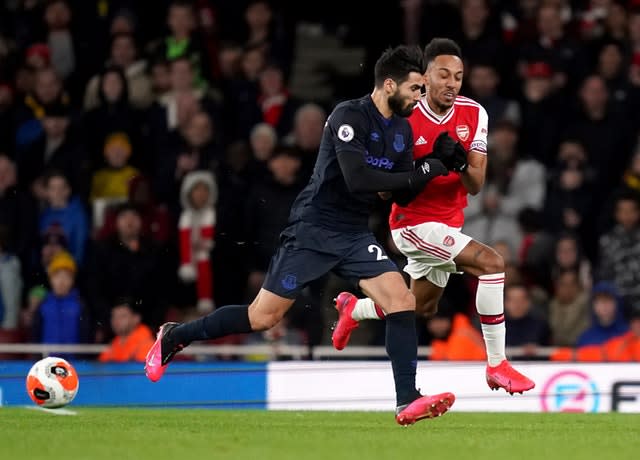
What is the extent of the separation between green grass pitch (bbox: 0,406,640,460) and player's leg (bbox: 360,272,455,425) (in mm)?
156

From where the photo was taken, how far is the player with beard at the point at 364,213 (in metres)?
8.72

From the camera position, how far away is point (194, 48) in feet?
50.9

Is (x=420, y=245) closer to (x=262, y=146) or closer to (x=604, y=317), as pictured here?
(x=604, y=317)

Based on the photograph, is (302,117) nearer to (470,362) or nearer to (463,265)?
(470,362)

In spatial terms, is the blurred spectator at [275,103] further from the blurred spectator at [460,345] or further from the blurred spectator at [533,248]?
the blurred spectator at [460,345]

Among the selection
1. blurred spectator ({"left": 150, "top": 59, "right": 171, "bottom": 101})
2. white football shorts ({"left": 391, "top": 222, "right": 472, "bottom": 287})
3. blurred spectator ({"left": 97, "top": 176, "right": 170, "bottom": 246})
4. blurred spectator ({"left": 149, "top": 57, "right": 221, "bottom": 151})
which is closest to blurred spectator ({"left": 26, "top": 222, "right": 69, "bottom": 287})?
blurred spectator ({"left": 97, "top": 176, "right": 170, "bottom": 246})

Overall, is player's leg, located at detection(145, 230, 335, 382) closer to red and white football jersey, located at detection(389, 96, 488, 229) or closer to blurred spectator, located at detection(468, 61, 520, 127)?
red and white football jersey, located at detection(389, 96, 488, 229)

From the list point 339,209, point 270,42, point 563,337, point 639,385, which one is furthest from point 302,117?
point 339,209

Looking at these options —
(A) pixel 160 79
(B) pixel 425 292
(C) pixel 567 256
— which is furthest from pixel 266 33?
(B) pixel 425 292

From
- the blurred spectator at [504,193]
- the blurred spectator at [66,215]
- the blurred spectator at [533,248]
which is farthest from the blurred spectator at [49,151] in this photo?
the blurred spectator at [533,248]

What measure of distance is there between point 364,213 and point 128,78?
6.72 metres

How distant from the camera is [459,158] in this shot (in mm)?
9109

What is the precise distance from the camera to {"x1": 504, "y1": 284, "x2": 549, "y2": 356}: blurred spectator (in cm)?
1295

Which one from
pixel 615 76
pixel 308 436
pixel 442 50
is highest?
pixel 442 50
